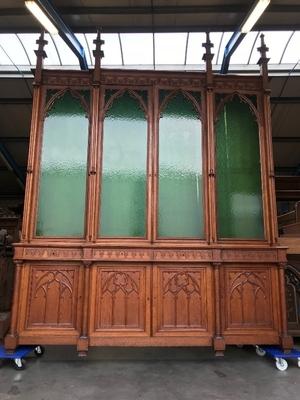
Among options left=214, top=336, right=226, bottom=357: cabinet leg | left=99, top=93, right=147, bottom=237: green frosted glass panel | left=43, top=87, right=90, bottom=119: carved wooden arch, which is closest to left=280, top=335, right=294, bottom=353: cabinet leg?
left=214, top=336, right=226, bottom=357: cabinet leg

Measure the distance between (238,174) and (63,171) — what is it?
7.45 feet

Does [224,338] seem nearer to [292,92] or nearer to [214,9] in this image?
[214,9]

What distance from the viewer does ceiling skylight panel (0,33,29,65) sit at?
5.99 meters

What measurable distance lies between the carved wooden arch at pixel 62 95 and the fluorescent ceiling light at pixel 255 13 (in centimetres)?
229

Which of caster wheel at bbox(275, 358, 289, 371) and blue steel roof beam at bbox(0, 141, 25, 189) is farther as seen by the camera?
blue steel roof beam at bbox(0, 141, 25, 189)

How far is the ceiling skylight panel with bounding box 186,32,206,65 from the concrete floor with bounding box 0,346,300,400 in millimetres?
5431

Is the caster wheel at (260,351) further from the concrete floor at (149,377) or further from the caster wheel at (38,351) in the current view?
the caster wheel at (38,351)

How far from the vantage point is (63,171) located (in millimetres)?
3906

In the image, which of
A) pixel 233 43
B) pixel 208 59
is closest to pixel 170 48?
pixel 233 43

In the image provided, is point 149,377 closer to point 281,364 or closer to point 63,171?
point 281,364

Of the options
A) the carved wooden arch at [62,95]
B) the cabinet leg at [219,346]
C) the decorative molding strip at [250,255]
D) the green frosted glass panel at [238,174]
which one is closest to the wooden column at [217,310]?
the cabinet leg at [219,346]

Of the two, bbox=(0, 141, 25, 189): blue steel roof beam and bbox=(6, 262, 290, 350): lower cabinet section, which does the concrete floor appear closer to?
bbox=(6, 262, 290, 350): lower cabinet section

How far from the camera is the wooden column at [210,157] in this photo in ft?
12.3

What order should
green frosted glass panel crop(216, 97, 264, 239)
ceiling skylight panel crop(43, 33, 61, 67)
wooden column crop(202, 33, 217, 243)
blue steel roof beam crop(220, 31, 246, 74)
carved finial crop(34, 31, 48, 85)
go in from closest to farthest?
wooden column crop(202, 33, 217, 243), green frosted glass panel crop(216, 97, 264, 239), carved finial crop(34, 31, 48, 85), blue steel roof beam crop(220, 31, 246, 74), ceiling skylight panel crop(43, 33, 61, 67)
